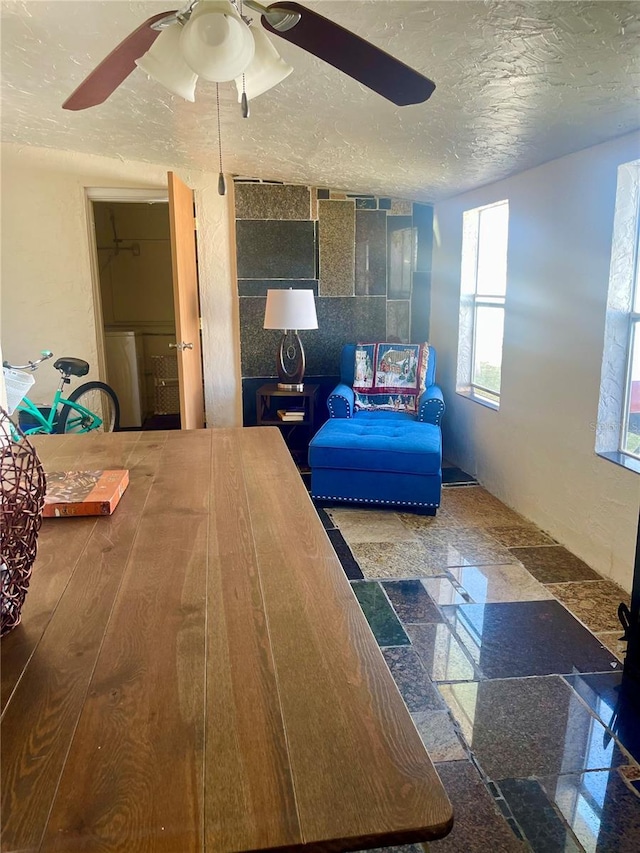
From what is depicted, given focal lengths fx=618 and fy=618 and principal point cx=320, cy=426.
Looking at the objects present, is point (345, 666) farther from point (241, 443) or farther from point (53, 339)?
point (53, 339)

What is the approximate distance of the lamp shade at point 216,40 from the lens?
1362mm

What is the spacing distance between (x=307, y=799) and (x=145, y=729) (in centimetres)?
22

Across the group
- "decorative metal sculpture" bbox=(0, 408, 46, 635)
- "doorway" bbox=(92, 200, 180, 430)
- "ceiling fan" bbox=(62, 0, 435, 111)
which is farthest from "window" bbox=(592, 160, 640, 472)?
"doorway" bbox=(92, 200, 180, 430)

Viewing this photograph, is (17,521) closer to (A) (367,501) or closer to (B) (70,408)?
(A) (367,501)

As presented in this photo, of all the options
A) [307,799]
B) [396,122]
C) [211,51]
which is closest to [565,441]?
[396,122]

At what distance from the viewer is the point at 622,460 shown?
8.93 ft

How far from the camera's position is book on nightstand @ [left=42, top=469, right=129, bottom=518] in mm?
1405

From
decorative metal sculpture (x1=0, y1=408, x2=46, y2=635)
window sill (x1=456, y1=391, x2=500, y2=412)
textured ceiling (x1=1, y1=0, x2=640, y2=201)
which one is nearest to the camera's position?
decorative metal sculpture (x1=0, y1=408, x2=46, y2=635)

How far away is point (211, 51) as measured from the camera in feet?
4.66

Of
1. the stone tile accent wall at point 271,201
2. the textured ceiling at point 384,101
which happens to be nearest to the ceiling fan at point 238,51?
the textured ceiling at point 384,101

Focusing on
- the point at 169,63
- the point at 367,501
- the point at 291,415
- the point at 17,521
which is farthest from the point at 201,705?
the point at 291,415

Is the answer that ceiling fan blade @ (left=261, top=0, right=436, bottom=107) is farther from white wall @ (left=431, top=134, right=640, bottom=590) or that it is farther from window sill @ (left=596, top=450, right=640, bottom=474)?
window sill @ (left=596, top=450, right=640, bottom=474)

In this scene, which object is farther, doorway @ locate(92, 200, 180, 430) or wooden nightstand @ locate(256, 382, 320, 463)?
doorway @ locate(92, 200, 180, 430)

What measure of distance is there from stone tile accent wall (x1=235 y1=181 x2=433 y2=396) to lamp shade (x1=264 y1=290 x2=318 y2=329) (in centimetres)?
45
